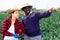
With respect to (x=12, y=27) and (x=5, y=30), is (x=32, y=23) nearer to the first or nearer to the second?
(x=12, y=27)

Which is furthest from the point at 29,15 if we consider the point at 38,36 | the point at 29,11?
the point at 38,36

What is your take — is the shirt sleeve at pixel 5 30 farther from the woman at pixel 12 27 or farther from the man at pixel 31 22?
the man at pixel 31 22

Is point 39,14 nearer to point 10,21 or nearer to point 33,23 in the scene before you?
point 33,23

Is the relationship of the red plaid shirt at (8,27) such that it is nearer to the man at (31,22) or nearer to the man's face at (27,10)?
the man at (31,22)

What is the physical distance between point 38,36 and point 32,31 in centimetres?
18

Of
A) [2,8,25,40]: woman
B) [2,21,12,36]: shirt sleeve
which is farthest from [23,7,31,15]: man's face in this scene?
[2,21,12,36]: shirt sleeve

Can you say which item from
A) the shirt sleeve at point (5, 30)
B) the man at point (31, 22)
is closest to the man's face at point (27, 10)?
the man at point (31, 22)

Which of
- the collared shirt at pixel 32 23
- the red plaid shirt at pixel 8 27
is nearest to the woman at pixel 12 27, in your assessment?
the red plaid shirt at pixel 8 27

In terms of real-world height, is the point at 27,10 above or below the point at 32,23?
above

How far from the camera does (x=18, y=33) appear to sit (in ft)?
20.5

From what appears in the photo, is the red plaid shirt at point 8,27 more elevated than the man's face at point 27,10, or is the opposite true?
the man's face at point 27,10

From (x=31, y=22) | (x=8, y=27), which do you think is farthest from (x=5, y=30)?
(x=31, y=22)

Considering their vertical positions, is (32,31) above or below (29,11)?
below

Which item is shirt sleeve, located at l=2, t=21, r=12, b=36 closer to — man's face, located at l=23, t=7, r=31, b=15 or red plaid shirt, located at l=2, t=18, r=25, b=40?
red plaid shirt, located at l=2, t=18, r=25, b=40
